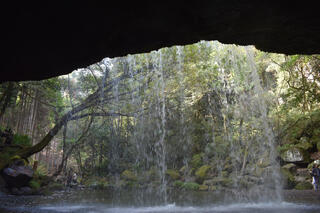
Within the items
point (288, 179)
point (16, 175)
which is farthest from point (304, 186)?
point (16, 175)

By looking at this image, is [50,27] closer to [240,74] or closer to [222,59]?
[222,59]

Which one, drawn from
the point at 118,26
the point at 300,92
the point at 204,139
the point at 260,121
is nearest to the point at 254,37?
the point at 118,26

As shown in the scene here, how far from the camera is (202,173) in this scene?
13844 mm

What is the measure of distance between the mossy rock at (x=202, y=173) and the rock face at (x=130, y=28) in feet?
36.5

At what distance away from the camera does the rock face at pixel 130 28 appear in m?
2.70

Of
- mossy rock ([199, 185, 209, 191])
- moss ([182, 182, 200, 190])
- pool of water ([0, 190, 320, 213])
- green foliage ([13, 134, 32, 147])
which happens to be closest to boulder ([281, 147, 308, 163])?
mossy rock ([199, 185, 209, 191])

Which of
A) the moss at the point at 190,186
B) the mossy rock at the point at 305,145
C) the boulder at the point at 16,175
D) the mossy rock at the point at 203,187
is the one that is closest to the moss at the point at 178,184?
the moss at the point at 190,186

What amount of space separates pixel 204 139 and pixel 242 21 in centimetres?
1428

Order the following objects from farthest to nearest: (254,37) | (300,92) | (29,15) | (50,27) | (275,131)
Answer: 1. (275,131)
2. (300,92)
3. (254,37)
4. (50,27)
5. (29,15)

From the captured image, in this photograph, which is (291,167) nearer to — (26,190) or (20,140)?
(26,190)

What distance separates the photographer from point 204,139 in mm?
16719

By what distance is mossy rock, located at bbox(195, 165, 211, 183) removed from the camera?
44.8 feet

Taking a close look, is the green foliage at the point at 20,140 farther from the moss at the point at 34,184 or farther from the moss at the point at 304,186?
the moss at the point at 304,186

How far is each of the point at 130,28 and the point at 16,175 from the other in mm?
10142
